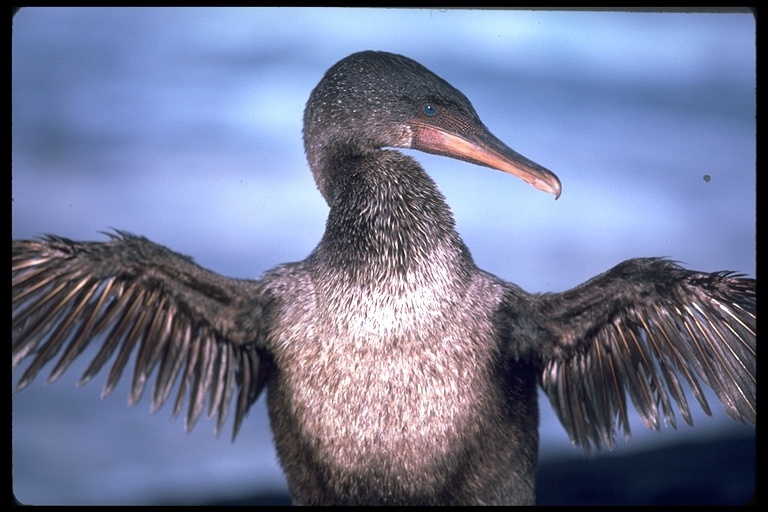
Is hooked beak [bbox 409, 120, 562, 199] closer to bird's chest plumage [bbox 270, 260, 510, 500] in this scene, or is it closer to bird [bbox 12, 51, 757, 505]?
bird [bbox 12, 51, 757, 505]

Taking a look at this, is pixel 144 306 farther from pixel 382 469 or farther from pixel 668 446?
pixel 668 446

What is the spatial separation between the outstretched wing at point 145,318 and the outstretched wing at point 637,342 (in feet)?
3.71

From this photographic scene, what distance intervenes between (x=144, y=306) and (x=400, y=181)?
1.13m

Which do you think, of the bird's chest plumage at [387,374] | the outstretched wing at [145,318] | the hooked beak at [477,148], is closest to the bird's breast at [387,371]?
the bird's chest plumage at [387,374]

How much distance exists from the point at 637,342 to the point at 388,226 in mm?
1105

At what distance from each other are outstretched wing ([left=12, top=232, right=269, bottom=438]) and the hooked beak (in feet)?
3.04

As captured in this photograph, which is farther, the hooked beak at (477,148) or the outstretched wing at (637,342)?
the hooked beak at (477,148)

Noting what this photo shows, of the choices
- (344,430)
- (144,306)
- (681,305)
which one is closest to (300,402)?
(344,430)

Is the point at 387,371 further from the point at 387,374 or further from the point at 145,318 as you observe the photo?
the point at 145,318

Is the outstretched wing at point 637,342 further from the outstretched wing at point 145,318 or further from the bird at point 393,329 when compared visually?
the outstretched wing at point 145,318

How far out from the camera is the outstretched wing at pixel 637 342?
3.60 meters

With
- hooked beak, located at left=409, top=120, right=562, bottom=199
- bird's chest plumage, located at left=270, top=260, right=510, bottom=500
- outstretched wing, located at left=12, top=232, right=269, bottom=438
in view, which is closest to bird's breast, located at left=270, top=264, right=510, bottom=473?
bird's chest plumage, located at left=270, top=260, right=510, bottom=500

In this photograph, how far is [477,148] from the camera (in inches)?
151

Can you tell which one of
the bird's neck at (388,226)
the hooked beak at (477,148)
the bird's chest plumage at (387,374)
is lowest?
the bird's chest plumage at (387,374)
